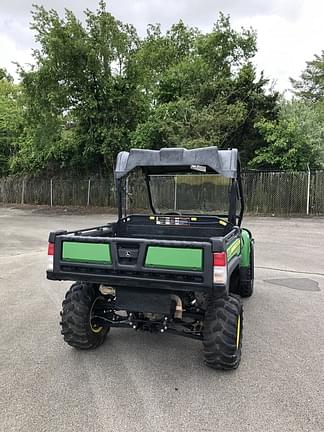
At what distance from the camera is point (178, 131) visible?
59.0 ft

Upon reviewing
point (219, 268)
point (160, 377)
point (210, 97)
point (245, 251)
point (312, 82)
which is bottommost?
point (160, 377)

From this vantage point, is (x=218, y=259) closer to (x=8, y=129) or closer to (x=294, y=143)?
(x=294, y=143)

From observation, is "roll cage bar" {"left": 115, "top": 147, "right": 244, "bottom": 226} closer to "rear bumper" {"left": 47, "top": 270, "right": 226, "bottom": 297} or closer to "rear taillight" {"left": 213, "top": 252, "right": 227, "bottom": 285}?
"rear taillight" {"left": 213, "top": 252, "right": 227, "bottom": 285}

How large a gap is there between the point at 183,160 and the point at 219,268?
5.47ft

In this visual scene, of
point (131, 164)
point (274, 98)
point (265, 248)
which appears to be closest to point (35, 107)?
point (274, 98)

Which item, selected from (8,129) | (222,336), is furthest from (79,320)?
(8,129)

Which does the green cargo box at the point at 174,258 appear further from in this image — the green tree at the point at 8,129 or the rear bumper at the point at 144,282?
the green tree at the point at 8,129

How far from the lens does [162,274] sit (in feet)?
10.4

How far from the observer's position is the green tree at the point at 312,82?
33.5 m

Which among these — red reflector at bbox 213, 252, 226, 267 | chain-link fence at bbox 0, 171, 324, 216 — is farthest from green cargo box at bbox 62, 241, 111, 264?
chain-link fence at bbox 0, 171, 324, 216

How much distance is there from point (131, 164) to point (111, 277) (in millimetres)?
1572

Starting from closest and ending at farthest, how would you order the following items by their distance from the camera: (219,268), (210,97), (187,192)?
(219,268) < (187,192) < (210,97)

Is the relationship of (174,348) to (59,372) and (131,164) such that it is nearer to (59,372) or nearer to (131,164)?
(59,372)

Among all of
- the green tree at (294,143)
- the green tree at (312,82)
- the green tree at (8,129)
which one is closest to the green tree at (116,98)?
the green tree at (294,143)
